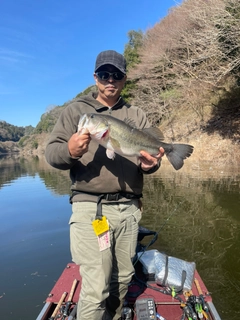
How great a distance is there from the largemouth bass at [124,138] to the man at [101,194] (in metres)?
0.10

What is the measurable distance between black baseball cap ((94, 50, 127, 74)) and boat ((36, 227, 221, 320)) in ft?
9.91

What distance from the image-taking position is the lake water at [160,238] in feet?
17.4

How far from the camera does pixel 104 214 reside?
3145 millimetres

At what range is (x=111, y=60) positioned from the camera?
10.7 feet

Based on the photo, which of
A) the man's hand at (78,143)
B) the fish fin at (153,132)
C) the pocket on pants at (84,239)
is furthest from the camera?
the fish fin at (153,132)

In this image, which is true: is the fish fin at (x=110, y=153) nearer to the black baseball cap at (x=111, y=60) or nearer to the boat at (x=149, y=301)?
the black baseball cap at (x=111, y=60)

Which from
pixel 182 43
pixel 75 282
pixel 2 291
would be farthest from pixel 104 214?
pixel 182 43

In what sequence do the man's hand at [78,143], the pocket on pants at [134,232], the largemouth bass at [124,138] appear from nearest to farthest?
1. the man's hand at [78,143]
2. the largemouth bass at [124,138]
3. the pocket on pants at [134,232]

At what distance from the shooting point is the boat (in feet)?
11.8

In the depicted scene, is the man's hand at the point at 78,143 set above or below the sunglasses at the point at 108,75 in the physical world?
below

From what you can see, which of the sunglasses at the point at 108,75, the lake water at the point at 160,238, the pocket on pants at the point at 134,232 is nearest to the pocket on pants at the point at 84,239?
the pocket on pants at the point at 134,232

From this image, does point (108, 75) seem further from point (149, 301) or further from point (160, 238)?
point (160, 238)

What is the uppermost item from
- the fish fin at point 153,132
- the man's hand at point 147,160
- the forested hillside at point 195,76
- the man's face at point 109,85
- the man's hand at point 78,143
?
the forested hillside at point 195,76

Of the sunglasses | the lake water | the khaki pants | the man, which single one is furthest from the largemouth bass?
the lake water
